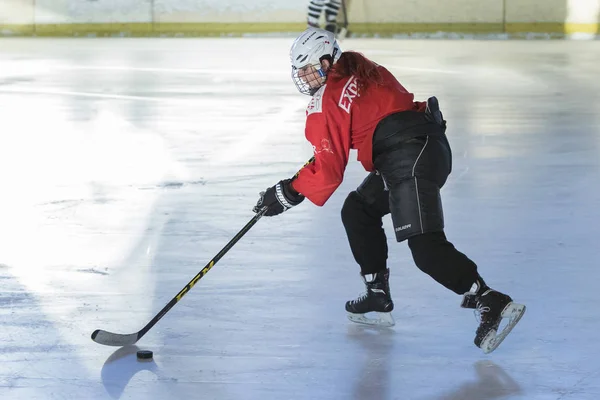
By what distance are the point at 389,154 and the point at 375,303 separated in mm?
610

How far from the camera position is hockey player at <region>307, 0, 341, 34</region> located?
17.0 m

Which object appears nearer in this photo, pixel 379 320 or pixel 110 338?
pixel 110 338

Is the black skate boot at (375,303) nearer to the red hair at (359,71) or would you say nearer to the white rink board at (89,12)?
the red hair at (359,71)

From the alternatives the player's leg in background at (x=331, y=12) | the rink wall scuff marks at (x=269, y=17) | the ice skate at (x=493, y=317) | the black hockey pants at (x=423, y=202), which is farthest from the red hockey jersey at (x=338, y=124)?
the rink wall scuff marks at (x=269, y=17)

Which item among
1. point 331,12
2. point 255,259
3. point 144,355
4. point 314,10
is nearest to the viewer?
point 144,355

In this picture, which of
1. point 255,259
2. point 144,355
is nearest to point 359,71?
point 144,355

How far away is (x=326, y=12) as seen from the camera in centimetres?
1747

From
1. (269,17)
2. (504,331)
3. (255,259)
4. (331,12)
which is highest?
(504,331)

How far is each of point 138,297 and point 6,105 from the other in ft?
23.0

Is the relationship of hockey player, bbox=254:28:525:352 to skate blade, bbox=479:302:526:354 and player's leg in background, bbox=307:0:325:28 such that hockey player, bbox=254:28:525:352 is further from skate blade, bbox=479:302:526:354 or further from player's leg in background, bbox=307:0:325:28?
player's leg in background, bbox=307:0:325:28

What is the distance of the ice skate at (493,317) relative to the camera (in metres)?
3.84

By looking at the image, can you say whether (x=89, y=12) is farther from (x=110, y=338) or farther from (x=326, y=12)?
(x=110, y=338)

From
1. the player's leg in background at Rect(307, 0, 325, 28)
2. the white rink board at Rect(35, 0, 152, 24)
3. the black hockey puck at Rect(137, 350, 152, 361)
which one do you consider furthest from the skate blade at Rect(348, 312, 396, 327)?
the white rink board at Rect(35, 0, 152, 24)

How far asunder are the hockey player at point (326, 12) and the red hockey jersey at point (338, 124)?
13133 mm
